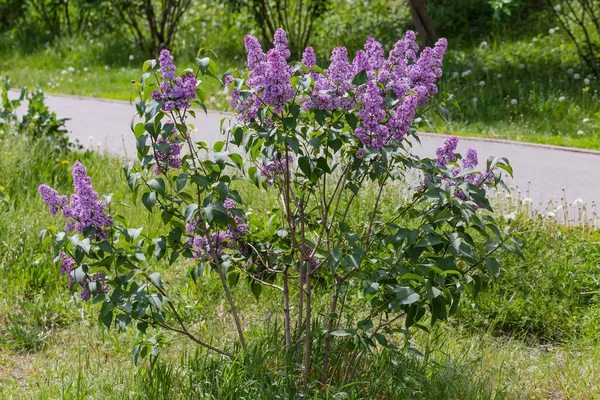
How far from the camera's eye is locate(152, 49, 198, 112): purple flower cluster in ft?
10.1

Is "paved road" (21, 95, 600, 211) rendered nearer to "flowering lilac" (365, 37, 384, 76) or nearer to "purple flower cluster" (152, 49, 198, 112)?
"flowering lilac" (365, 37, 384, 76)

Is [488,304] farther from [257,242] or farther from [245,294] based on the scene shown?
[257,242]

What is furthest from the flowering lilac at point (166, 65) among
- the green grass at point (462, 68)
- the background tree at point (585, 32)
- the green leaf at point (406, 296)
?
the background tree at point (585, 32)

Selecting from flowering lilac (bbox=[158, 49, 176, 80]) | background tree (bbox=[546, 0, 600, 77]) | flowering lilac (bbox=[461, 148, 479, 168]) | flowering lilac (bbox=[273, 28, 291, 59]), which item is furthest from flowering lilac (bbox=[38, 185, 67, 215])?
background tree (bbox=[546, 0, 600, 77])

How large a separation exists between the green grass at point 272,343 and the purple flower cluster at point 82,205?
15cm

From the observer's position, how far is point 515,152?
8.29 metres

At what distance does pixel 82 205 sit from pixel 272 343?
3.50ft

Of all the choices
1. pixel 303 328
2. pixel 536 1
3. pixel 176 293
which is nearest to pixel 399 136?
pixel 303 328

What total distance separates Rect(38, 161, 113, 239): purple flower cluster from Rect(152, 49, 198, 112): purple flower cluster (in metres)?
0.42

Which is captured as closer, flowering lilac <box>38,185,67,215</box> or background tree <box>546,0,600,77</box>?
flowering lilac <box>38,185,67,215</box>

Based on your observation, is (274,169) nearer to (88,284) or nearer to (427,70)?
(427,70)

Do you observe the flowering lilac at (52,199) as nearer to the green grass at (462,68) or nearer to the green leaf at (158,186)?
the green leaf at (158,186)

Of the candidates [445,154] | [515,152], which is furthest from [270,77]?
[515,152]

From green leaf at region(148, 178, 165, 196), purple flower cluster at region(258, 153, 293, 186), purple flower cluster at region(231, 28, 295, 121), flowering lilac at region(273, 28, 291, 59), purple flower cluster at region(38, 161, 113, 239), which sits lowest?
purple flower cluster at region(38, 161, 113, 239)
